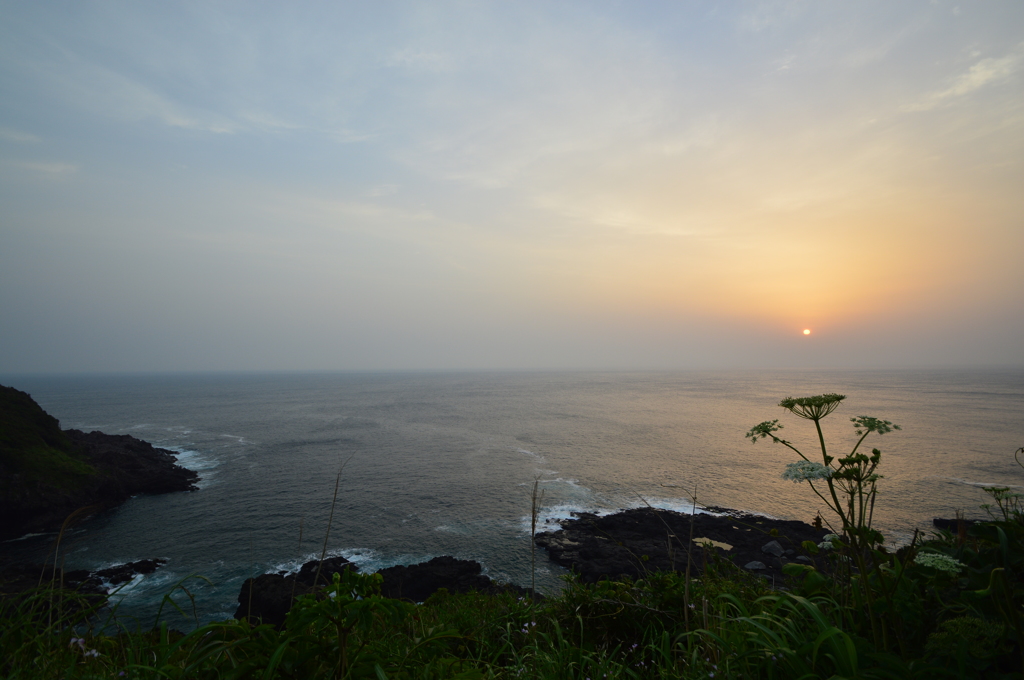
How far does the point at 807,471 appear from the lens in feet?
8.25

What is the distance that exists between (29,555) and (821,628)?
3964 centimetres

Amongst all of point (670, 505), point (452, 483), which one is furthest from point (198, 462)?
point (670, 505)

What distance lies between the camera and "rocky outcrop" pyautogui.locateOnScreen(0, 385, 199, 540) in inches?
1206

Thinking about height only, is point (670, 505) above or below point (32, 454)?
below

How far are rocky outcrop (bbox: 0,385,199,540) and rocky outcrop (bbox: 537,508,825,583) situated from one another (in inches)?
1118

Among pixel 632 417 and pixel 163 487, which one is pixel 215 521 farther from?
pixel 632 417

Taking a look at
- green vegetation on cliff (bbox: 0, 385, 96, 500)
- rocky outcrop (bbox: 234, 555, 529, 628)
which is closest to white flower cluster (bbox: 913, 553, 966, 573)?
rocky outcrop (bbox: 234, 555, 529, 628)

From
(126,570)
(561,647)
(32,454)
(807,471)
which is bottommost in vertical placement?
(126,570)

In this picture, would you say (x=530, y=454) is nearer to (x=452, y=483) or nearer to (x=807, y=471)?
(x=452, y=483)

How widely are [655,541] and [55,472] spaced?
44.4 metres

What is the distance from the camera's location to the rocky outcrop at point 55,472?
30625 millimetres

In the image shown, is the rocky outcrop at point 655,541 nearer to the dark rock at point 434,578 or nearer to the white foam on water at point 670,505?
the white foam on water at point 670,505

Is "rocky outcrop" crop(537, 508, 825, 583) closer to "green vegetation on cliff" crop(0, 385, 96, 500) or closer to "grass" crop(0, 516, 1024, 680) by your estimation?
"grass" crop(0, 516, 1024, 680)

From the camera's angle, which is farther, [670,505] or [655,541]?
[670,505]
